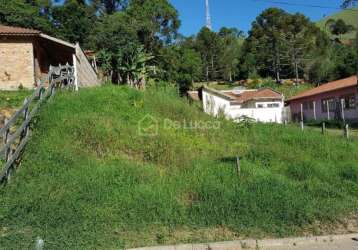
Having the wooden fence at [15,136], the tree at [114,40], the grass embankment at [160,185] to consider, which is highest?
the tree at [114,40]

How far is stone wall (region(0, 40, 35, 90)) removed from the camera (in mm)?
18516

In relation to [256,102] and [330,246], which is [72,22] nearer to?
[256,102]

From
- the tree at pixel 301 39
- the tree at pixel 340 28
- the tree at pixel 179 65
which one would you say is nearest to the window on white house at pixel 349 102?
the tree at pixel 179 65

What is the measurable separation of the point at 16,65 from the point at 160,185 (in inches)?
549

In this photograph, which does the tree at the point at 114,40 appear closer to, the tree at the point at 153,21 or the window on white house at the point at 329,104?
the tree at the point at 153,21

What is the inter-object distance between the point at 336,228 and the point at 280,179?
181 cm

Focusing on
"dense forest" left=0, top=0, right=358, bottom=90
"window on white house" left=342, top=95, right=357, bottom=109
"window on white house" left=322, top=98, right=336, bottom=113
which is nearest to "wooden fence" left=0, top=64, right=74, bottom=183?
"dense forest" left=0, top=0, right=358, bottom=90

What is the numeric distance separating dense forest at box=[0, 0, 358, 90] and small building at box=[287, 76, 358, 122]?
3.65 metres

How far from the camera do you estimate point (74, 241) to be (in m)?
5.79

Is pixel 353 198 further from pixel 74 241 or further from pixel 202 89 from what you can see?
pixel 202 89

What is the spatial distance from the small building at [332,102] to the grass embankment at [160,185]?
17932 mm

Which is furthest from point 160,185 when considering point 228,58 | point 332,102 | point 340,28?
point 340,28

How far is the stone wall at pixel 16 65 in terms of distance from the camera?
60.7ft

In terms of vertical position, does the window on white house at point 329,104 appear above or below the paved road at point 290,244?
above
